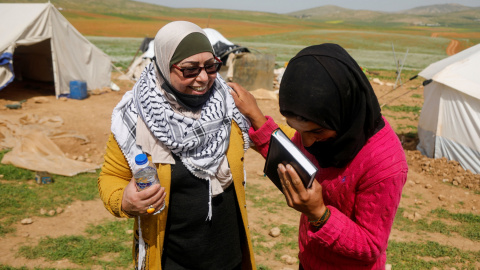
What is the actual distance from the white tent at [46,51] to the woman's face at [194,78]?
10759 millimetres

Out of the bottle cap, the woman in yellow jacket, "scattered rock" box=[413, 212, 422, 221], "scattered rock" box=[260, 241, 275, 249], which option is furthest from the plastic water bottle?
"scattered rock" box=[413, 212, 422, 221]

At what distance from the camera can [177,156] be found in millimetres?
2061

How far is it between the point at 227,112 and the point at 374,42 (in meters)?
50.8

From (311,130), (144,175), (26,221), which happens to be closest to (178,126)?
(144,175)

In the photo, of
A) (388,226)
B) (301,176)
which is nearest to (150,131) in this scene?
(301,176)

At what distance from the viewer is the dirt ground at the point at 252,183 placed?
459 centimetres

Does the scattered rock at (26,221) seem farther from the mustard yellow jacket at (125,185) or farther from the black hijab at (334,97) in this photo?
the black hijab at (334,97)

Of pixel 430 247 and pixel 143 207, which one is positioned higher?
pixel 143 207

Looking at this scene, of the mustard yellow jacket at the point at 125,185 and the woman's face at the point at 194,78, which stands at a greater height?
the woman's face at the point at 194,78

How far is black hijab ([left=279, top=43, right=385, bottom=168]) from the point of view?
4.42 ft

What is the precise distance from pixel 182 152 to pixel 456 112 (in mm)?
7333

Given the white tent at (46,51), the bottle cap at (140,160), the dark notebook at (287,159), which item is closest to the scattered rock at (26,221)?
the bottle cap at (140,160)

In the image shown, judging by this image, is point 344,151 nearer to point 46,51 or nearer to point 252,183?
point 252,183

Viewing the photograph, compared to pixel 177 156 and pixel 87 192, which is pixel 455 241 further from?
pixel 87 192
